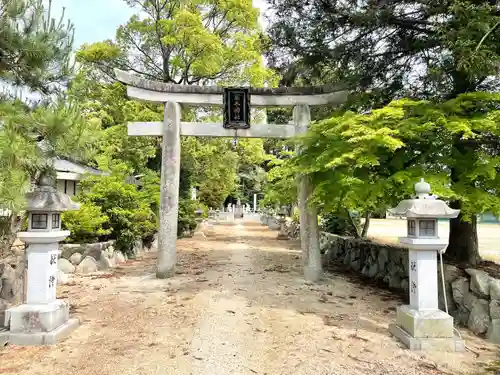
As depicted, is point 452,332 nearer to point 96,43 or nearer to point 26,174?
point 26,174

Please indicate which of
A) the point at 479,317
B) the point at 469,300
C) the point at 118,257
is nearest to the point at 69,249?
the point at 118,257

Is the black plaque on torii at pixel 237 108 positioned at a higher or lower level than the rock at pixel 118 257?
higher

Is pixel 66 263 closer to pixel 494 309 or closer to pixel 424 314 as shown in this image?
pixel 424 314

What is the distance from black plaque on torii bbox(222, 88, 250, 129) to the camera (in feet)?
29.7

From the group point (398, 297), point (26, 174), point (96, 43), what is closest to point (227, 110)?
point (26, 174)

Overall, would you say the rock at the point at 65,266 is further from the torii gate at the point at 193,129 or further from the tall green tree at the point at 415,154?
the tall green tree at the point at 415,154

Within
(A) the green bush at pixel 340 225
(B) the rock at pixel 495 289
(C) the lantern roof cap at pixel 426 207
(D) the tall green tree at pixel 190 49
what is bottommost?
(B) the rock at pixel 495 289

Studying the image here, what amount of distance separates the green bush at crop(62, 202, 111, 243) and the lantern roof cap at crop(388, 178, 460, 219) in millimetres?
7670

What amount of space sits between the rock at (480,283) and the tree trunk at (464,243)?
1411 mm

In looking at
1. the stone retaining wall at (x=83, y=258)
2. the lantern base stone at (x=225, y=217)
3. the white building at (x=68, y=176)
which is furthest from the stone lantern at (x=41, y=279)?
the lantern base stone at (x=225, y=217)

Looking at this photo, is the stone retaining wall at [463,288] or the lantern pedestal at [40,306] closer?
the lantern pedestal at [40,306]

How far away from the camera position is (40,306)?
488 centimetres

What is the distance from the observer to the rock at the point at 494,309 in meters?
5.33

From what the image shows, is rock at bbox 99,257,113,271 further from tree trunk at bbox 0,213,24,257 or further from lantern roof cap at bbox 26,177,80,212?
lantern roof cap at bbox 26,177,80,212
